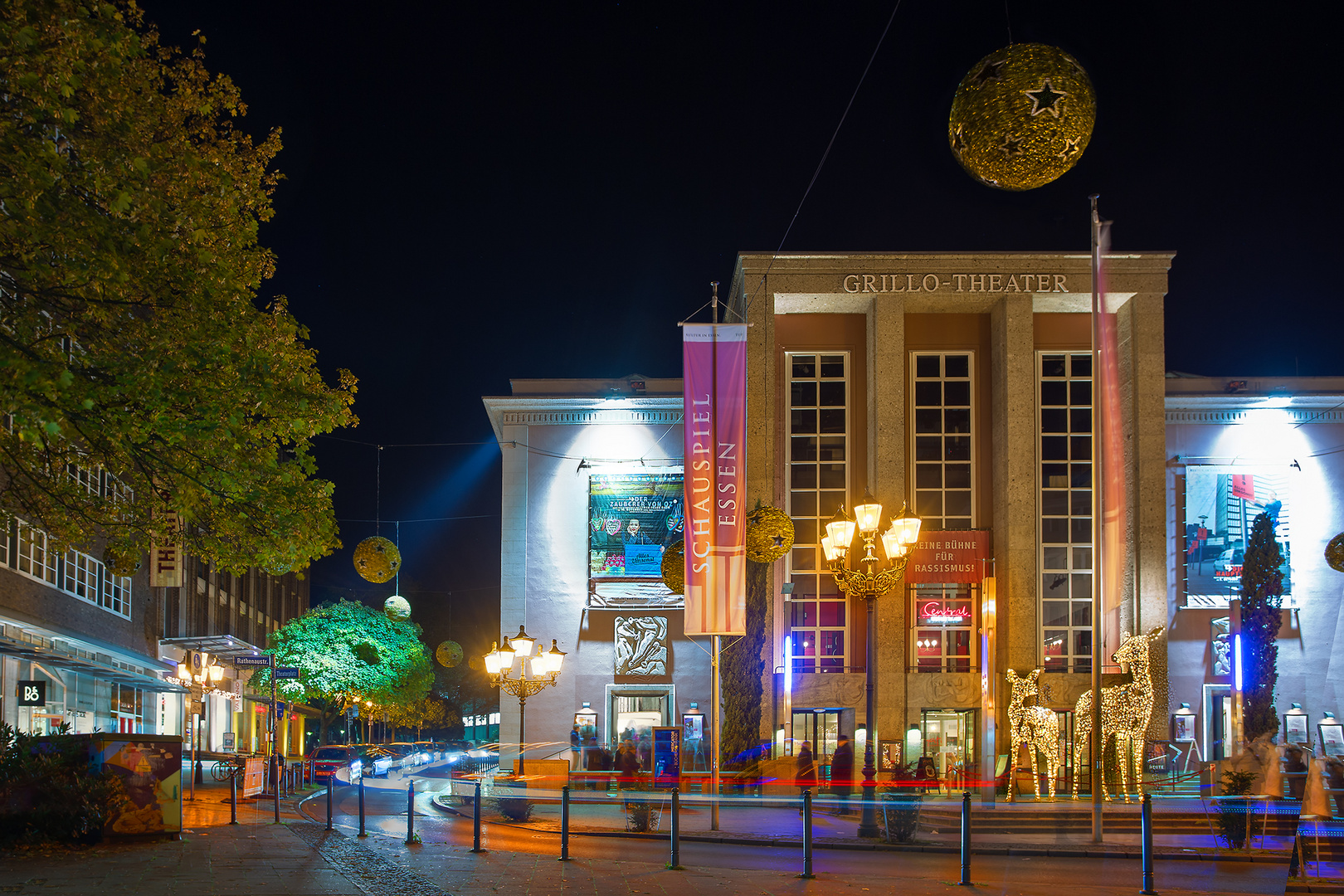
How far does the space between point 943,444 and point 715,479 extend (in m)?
15.3

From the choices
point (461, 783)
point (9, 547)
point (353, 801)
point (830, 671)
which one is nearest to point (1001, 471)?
point (830, 671)

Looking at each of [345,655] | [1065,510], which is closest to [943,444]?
[1065,510]

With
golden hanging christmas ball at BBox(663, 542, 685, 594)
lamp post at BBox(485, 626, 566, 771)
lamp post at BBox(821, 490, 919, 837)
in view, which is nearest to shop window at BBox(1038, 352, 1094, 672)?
golden hanging christmas ball at BBox(663, 542, 685, 594)

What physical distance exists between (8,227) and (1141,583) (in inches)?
1164

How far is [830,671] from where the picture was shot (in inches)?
1328

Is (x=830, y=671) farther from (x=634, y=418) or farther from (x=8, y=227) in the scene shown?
(x=8, y=227)

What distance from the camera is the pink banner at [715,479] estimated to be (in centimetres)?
2052

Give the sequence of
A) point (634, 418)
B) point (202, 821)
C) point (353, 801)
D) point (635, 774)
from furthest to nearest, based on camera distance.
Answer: point (634, 418) < point (353, 801) < point (635, 774) < point (202, 821)

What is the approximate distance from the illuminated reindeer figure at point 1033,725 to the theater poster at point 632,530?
1330cm

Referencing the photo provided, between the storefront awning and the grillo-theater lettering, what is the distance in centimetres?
2293

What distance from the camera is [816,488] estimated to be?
3469 centimetres

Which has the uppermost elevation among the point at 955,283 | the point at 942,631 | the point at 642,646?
the point at 955,283

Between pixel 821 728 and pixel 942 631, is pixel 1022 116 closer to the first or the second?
pixel 942 631

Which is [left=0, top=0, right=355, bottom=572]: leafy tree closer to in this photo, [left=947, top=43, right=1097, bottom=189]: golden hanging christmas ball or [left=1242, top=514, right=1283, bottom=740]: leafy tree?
[left=947, top=43, right=1097, bottom=189]: golden hanging christmas ball
